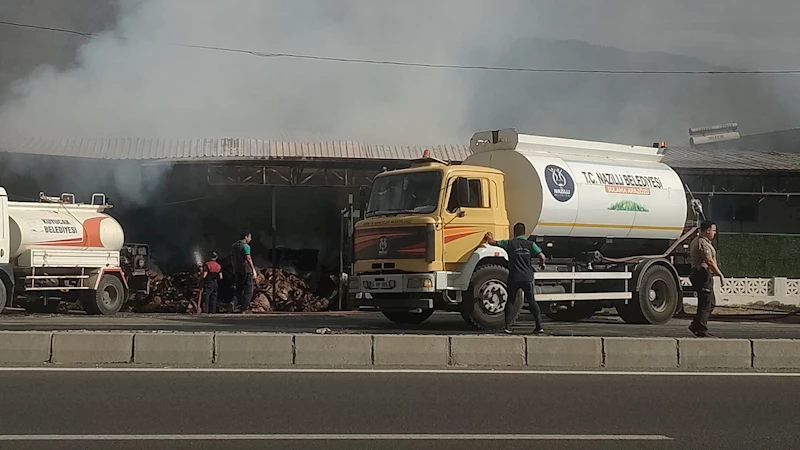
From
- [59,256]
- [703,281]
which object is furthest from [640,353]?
[59,256]

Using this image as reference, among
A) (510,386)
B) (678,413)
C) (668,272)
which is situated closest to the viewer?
(678,413)

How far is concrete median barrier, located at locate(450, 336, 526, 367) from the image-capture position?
33.8 ft

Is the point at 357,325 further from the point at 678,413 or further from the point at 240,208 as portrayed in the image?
the point at 240,208

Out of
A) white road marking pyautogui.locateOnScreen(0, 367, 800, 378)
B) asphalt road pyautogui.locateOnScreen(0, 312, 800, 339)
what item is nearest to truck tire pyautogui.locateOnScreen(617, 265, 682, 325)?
asphalt road pyautogui.locateOnScreen(0, 312, 800, 339)

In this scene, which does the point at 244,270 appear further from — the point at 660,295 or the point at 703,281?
the point at 703,281

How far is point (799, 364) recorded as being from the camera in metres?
10.6

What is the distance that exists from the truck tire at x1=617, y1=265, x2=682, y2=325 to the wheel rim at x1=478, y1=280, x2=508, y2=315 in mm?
3545

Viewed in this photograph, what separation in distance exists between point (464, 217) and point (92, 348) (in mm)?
6551

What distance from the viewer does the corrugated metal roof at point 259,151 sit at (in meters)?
27.1

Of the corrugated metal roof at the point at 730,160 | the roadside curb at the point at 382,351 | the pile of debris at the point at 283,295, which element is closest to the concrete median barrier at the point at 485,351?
the roadside curb at the point at 382,351

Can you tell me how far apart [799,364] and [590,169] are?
6345 mm

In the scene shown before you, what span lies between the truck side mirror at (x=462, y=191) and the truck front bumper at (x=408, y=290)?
3.76 ft

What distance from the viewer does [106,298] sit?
2070 cm

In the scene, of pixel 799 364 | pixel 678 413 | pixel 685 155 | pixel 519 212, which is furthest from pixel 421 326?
pixel 685 155
